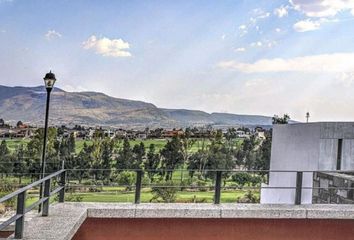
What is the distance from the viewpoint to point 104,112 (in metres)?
35.8

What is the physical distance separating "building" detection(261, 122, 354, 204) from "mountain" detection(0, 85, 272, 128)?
1311 cm

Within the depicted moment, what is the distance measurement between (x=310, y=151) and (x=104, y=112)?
78.7ft

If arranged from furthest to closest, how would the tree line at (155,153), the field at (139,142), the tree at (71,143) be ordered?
the tree at (71,143) → the field at (139,142) → the tree line at (155,153)

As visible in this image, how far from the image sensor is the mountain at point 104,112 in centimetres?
3091

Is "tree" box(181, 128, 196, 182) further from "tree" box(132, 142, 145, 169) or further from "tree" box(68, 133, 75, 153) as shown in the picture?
"tree" box(68, 133, 75, 153)

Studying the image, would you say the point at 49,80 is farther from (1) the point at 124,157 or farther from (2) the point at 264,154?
(2) the point at 264,154

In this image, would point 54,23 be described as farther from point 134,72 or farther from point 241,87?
point 241,87

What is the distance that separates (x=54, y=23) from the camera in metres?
24.5

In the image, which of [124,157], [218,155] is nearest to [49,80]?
[124,157]

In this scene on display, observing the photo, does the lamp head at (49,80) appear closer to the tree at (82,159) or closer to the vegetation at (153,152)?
→ the vegetation at (153,152)

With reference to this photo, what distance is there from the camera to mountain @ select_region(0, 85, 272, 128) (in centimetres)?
3091

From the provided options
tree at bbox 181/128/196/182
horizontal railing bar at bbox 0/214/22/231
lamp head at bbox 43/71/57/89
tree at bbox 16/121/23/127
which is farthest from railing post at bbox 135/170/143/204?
tree at bbox 16/121/23/127

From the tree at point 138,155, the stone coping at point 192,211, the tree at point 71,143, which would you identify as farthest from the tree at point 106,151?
the stone coping at point 192,211

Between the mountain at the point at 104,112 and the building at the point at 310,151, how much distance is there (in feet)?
43.0
